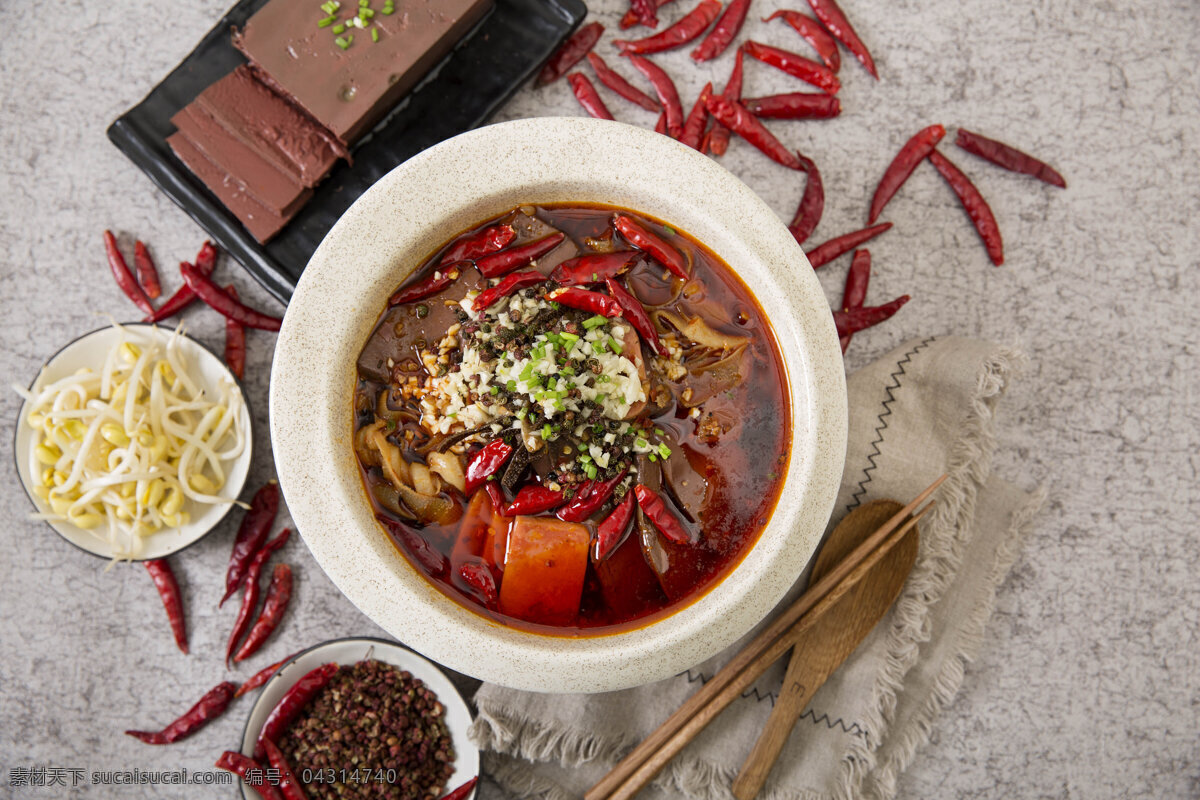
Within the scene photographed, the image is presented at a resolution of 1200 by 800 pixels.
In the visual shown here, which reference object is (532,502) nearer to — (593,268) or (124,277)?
(593,268)

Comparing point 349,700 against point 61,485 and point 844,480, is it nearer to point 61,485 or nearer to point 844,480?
point 61,485

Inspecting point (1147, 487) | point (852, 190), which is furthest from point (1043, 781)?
point (852, 190)

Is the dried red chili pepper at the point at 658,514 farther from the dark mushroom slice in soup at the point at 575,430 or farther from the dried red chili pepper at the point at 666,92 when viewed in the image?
the dried red chili pepper at the point at 666,92

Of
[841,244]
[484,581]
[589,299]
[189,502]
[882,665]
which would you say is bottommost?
[882,665]

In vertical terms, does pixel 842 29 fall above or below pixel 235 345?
above

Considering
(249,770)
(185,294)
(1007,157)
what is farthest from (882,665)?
(185,294)

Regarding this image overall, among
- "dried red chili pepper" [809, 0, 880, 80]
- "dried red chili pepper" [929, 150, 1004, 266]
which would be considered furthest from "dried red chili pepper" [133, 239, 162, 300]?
"dried red chili pepper" [929, 150, 1004, 266]

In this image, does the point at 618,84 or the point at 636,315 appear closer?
the point at 636,315
